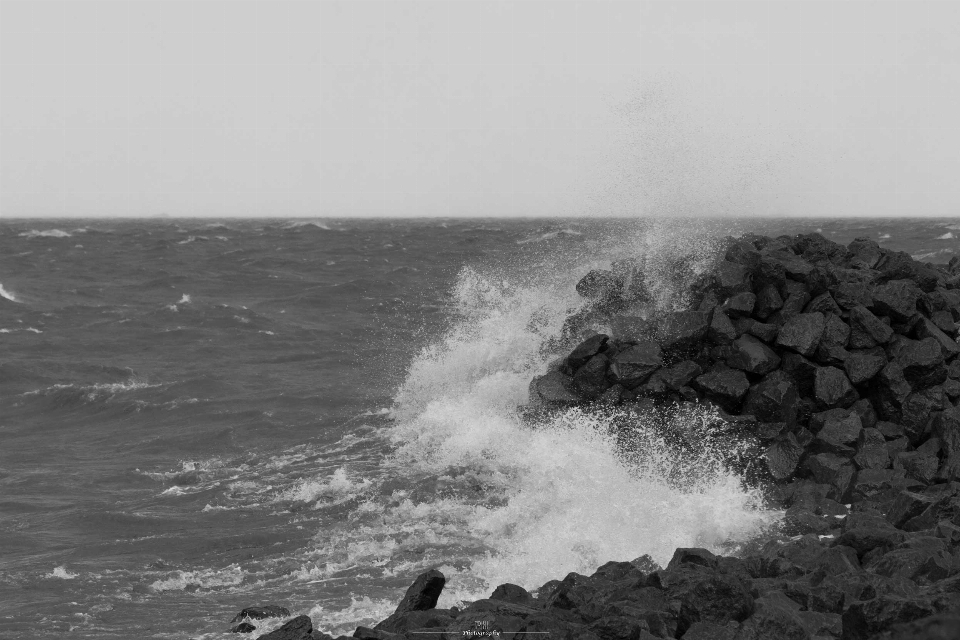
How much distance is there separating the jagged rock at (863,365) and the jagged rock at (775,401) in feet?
2.55

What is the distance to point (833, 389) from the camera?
11625mm

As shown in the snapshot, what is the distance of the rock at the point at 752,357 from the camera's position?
1196 centimetres

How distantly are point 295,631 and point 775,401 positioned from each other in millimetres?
7298

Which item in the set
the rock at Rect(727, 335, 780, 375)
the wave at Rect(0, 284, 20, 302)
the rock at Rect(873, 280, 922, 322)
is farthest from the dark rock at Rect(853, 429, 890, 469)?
the wave at Rect(0, 284, 20, 302)

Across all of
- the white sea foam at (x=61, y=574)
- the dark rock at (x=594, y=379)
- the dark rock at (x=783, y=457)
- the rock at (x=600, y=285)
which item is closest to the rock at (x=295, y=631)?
the white sea foam at (x=61, y=574)

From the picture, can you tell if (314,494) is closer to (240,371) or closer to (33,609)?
(33,609)

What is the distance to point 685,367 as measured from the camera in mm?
12367

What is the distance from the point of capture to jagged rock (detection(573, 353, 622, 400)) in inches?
510

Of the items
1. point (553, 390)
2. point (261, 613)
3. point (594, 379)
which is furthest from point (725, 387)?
point (261, 613)

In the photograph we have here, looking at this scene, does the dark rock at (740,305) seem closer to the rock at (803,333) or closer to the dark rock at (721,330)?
the dark rock at (721,330)

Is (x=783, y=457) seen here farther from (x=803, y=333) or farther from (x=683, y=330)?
(x=683, y=330)

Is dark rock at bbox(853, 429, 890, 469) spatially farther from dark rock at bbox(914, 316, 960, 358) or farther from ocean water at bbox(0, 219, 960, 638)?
dark rock at bbox(914, 316, 960, 358)

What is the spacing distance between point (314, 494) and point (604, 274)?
6325 mm

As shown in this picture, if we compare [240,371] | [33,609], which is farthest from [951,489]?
[240,371]
